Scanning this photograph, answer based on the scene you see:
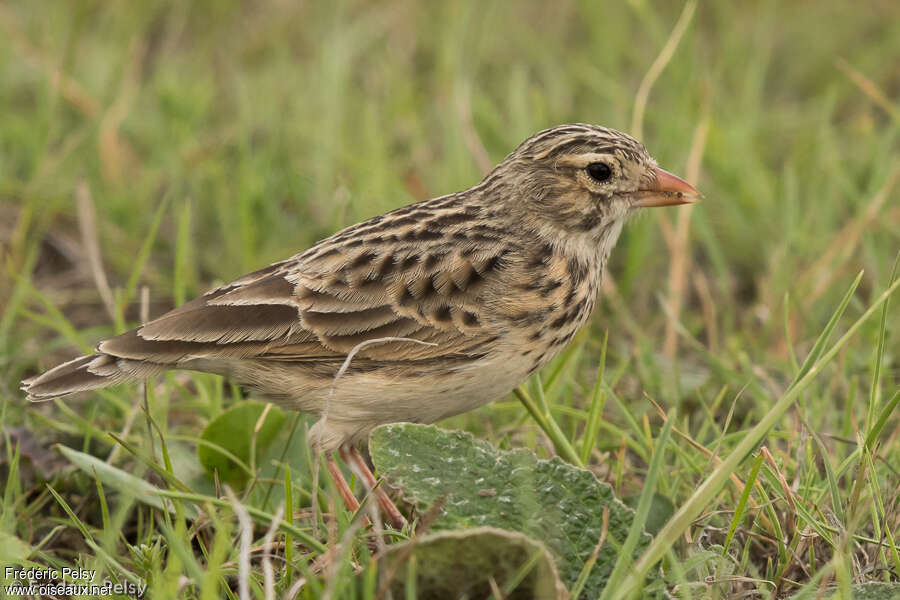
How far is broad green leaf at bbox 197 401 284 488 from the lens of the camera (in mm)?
5000

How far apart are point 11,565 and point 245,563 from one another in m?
1.03

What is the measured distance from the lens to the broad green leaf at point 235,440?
5.00 meters

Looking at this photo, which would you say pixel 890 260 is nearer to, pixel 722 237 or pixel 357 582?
pixel 722 237

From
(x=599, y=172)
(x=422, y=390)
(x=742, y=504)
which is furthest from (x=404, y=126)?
(x=742, y=504)

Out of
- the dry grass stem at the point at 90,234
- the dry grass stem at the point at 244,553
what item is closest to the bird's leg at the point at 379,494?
the dry grass stem at the point at 244,553

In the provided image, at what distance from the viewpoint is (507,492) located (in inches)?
155

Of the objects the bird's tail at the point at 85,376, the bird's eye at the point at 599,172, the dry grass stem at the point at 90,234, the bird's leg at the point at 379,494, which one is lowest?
the bird's leg at the point at 379,494

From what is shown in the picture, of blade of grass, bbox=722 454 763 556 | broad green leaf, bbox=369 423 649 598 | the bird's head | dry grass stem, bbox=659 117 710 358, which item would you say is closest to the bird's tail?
broad green leaf, bbox=369 423 649 598

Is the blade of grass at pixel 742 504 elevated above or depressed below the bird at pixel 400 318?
below

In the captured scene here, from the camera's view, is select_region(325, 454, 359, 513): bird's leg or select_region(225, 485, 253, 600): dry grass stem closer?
select_region(225, 485, 253, 600): dry grass stem

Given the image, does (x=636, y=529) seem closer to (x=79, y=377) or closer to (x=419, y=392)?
(x=419, y=392)

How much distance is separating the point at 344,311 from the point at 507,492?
1.13 metres

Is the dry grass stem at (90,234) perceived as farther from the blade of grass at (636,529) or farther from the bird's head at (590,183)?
the blade of grass at (636,529)

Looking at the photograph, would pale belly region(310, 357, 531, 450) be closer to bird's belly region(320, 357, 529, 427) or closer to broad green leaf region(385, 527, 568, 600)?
bird's belly region(320, 357, 529, 427)
